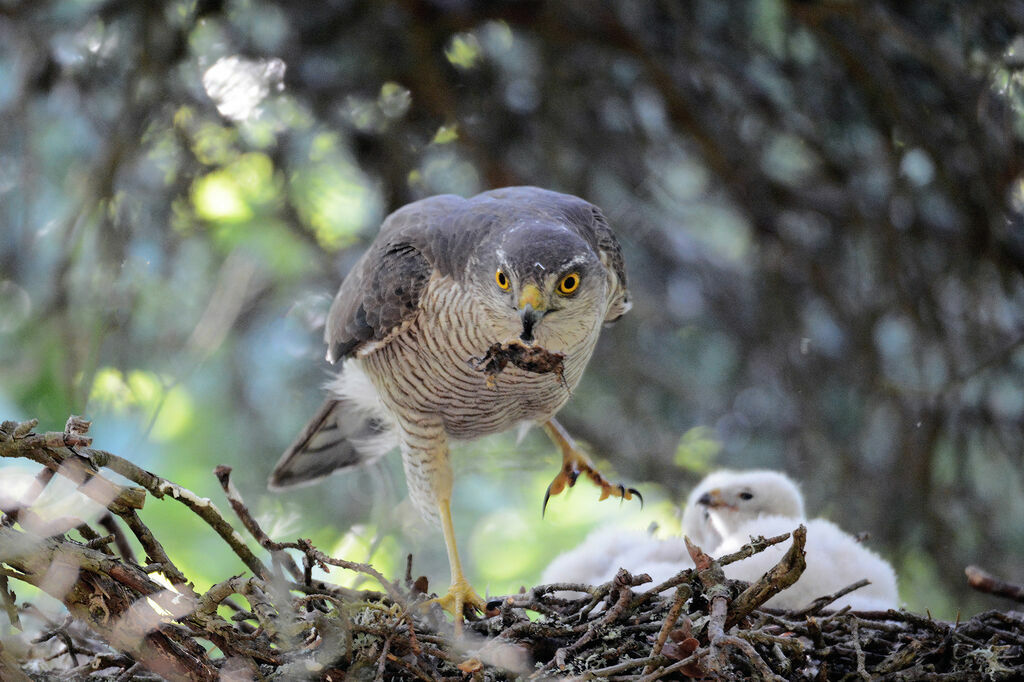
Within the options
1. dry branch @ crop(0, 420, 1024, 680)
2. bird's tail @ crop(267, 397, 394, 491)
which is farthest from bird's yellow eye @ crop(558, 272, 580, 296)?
bird's tail @ crop(267, 397, 394, 491)

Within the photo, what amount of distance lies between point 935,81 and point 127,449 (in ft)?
11.6

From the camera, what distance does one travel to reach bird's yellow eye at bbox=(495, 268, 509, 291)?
2.53m

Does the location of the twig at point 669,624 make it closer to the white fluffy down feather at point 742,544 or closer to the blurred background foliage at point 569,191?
the white fluffy down feather at point 742,544

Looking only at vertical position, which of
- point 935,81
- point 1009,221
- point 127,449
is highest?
point 935,81

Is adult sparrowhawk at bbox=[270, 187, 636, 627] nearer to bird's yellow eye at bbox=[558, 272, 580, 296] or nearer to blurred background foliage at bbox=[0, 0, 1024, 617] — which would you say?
bird's yellow eye at bbox=[558, 272, 580, 296]

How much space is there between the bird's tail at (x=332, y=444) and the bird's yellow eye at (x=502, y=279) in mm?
1177

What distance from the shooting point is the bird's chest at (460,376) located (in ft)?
8.96

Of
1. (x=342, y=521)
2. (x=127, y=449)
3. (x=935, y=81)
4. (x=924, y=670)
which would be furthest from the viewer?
(x=342, y=521)

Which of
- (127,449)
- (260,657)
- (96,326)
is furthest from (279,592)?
(96,326)

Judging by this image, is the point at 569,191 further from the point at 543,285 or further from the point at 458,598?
the point at 458,598

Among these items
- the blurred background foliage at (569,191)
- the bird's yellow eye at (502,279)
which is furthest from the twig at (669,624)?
the blurred background foliage at (569,191)

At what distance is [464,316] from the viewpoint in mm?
2734

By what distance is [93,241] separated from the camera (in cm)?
380

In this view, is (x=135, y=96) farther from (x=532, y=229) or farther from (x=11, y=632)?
(x=11, y=632)
